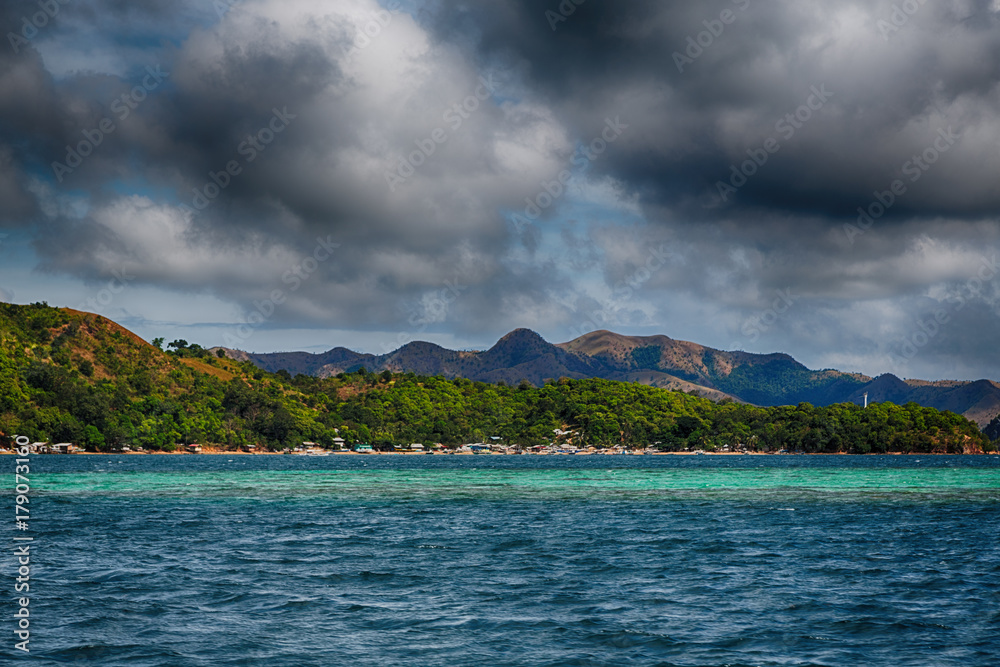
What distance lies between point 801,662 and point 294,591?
15.0 m

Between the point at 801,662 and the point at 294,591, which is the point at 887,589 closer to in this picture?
the point at 801,662

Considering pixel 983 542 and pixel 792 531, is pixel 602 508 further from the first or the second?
pixel 983 542

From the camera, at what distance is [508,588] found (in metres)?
26.4

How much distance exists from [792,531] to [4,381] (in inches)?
8170

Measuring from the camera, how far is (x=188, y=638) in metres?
19.7

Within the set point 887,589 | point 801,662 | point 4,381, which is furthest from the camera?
point 4,381

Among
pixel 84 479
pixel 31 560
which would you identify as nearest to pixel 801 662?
pixel 31 560

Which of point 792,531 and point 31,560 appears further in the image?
point 792,531

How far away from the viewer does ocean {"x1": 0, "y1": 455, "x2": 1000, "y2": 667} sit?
62.6ft

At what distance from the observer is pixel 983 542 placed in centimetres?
3825

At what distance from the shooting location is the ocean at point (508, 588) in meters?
19.1

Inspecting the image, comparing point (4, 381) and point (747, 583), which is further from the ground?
point (4, 381)

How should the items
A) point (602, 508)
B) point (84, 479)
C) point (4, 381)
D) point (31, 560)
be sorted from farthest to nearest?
point (4, 381), point (84, 479), point (602, 508), point (31, 560)

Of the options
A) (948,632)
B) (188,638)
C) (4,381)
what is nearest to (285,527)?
(188,638)
